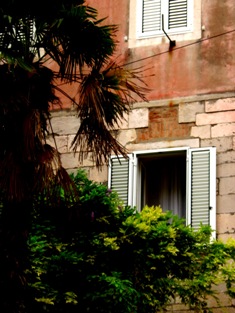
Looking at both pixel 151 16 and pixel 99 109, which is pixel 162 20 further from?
pixel 99 109

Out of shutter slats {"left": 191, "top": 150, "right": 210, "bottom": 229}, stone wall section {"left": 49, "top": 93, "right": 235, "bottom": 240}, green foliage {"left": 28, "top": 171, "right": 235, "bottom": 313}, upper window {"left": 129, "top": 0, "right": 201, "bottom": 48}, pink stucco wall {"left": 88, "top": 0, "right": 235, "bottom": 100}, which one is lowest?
green foliage {"left": 28, "top": 171, "right": 235, "bottom": 313}

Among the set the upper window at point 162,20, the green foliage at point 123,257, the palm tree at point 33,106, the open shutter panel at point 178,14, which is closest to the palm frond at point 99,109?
the palm tree at point 33,106

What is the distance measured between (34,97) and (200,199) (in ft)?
12.5

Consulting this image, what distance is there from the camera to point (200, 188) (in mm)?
16031

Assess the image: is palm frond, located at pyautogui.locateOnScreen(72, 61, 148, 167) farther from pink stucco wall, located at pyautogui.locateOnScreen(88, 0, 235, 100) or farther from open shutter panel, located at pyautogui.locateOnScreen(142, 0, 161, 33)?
open shutter panel, located at pyautogui.locateOnScreen(142, 0, 161, 33)

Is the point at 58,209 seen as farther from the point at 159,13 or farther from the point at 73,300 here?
the point at 159,13

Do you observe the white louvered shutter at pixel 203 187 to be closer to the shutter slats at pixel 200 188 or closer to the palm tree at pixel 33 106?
the shutter slats at pixel 200 188

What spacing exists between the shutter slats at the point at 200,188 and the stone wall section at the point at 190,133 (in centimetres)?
18

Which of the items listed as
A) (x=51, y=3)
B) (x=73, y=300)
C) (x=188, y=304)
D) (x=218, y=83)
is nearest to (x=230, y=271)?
(x=188, y=304)

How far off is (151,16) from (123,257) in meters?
4.81

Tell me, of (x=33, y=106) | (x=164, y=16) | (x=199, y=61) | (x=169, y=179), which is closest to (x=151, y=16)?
(x=164, y=16)

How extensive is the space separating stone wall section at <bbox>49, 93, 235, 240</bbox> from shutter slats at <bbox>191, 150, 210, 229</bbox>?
0.59ft

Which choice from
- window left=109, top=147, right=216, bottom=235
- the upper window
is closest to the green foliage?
window left=109, top=147, right=216, bottom=235

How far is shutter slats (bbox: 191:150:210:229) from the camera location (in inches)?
625
